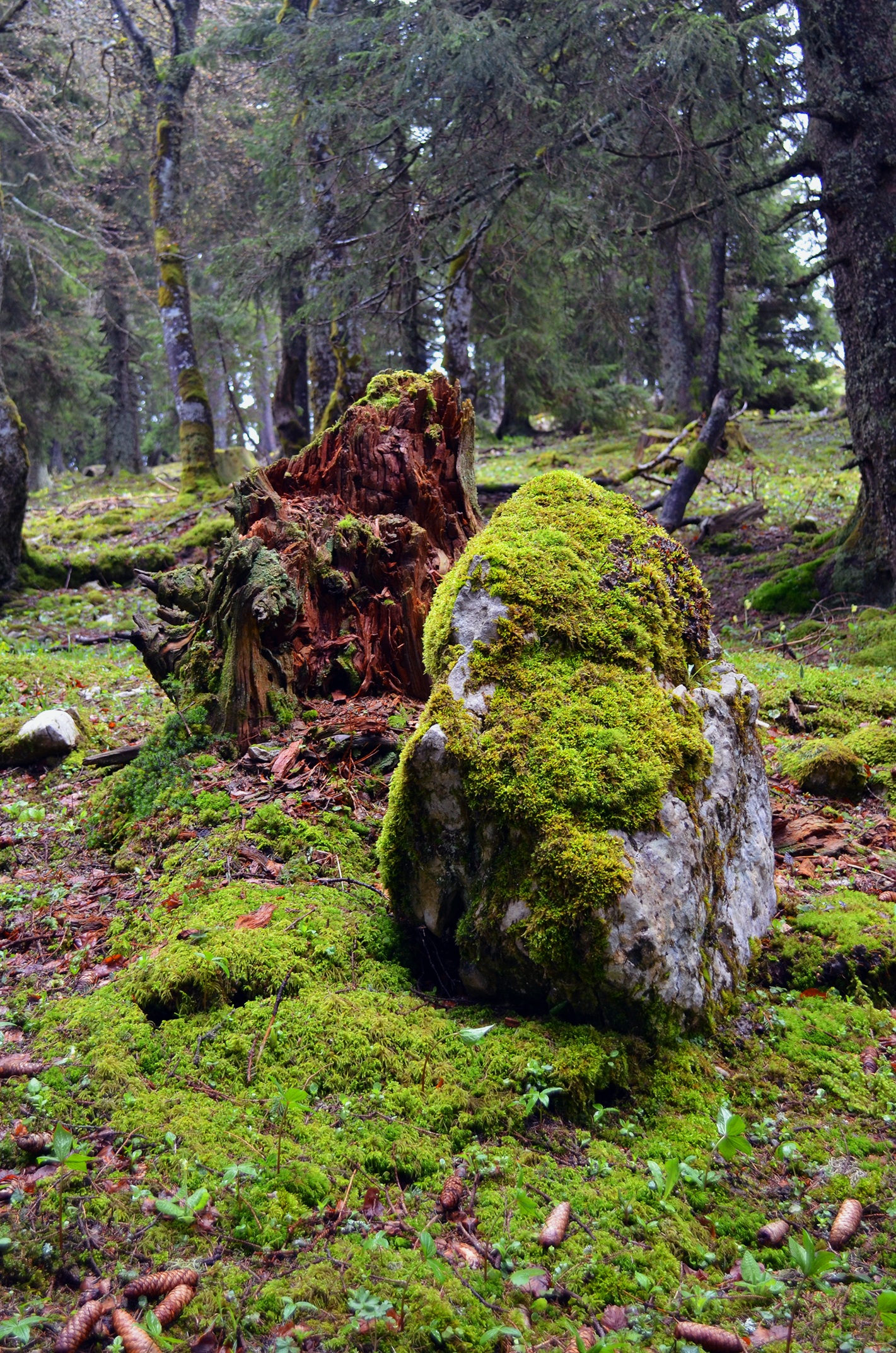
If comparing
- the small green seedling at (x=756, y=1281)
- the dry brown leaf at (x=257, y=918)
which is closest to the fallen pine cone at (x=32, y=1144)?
the dry brown leaf at (x=257, y=918)

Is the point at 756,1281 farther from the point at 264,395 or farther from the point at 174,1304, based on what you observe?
the point at 264,395

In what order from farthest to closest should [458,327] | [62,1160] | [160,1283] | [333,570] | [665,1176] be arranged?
[458,327] → [333,570] → [665,1176] → [62,1160] → [160,1283]

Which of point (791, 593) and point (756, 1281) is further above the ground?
point (791, 593)

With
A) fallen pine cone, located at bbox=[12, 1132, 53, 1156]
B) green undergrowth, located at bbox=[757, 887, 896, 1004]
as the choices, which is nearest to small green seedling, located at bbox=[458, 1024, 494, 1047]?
fallen pine cone, located at bbox=[12, 1132, 53, 1156]

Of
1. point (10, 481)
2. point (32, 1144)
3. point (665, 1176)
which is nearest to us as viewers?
point (665, 1176)

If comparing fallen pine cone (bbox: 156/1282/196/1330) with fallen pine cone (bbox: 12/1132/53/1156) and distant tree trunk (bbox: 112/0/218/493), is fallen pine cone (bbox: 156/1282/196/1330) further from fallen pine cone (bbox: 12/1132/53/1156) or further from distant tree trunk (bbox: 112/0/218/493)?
distant tree trunk (bbox: 112/0/218/493)

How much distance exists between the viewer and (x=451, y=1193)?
228 cm

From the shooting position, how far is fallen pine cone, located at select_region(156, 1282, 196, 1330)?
6.07 ft

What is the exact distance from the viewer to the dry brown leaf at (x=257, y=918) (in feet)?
10.7

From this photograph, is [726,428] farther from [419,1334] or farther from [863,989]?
[419,1334]

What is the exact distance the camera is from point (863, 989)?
129 inches

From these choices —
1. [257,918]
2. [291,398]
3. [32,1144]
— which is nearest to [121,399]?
[291,398]

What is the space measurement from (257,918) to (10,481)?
865cm

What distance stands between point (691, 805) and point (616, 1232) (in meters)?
1.40
